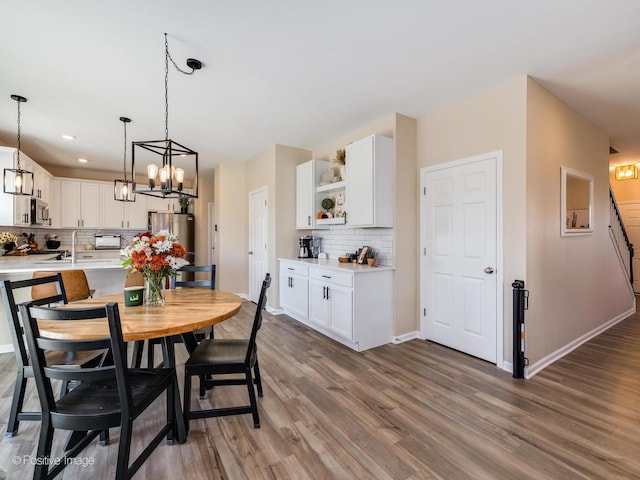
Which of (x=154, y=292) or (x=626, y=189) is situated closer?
(x=154, y=292)

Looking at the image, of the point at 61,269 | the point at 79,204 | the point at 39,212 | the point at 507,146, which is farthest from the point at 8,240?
the point at 507,146

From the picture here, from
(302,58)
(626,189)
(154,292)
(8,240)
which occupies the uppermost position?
(302,58)

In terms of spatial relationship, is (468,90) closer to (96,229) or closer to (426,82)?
(426,82)

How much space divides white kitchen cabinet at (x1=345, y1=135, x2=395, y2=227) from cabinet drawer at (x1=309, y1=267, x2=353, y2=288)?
653 mm

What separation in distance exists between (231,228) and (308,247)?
6.34 feet

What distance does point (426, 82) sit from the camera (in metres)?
2.87

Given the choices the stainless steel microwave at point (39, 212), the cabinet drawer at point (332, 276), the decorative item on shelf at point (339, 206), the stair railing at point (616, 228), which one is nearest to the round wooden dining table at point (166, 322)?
the cabinet drawer at point (332, 276)

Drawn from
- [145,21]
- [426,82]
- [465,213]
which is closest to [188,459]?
[145,21]

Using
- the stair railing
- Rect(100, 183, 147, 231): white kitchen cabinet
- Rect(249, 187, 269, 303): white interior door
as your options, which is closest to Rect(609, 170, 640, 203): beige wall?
the stair railing

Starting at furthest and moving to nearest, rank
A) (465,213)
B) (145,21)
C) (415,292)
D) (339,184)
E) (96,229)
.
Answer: (96,229) < (339,184) < (415,292) < (465,213) < (145,21)

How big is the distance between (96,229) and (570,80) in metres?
8.22

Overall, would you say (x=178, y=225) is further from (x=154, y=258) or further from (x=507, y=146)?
(x=507, y=146)

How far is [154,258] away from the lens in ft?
6.75

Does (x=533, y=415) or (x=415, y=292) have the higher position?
(x=415, y=292)
